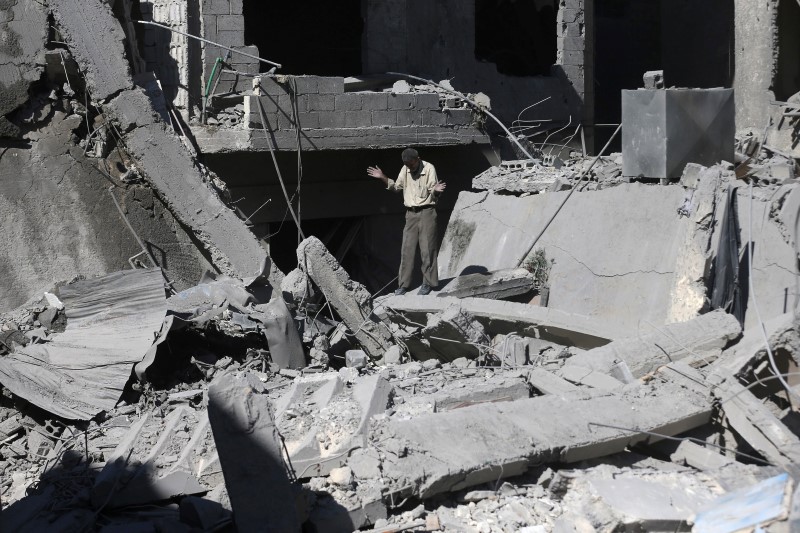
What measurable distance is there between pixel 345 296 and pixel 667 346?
3.18 meters

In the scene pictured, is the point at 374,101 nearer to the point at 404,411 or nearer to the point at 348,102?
the point at 348,102

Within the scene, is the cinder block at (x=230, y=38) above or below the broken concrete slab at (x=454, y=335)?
above

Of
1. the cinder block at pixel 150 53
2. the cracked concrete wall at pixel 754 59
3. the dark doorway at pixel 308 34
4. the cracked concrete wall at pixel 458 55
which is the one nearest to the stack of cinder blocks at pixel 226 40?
the cinder block at pixel 150 53

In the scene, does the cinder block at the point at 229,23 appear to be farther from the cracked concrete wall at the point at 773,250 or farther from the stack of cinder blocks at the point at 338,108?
the cracked concrete wall at the point at 773,250

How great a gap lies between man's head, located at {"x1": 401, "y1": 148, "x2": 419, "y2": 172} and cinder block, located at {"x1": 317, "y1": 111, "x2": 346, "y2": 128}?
275 centimetres

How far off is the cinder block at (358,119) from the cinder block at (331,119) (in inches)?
2.6

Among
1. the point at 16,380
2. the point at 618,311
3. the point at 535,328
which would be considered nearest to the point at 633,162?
the point at 618,311

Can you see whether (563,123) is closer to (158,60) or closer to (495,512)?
(158,60)

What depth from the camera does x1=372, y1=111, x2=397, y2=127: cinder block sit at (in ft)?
39.7

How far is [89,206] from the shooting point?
380 inches

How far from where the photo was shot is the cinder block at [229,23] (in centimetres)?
1162

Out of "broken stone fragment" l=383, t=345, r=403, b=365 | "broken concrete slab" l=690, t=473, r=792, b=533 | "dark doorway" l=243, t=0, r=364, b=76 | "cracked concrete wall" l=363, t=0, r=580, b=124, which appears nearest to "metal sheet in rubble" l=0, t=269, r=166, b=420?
"broken stone fragment" l=383, t=345, r=403, b=365

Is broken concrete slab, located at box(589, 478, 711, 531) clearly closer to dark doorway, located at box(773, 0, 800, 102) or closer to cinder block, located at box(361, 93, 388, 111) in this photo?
cinder block, located at box(361, 93, 388, 111)

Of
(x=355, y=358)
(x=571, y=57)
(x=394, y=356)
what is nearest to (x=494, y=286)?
(x=394, y=356)
